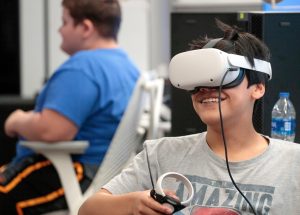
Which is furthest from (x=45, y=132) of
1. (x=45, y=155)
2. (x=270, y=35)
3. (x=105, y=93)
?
(x=270, y=35)

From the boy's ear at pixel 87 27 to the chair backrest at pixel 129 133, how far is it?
1.08ft

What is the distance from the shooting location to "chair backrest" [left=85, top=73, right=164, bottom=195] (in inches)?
117

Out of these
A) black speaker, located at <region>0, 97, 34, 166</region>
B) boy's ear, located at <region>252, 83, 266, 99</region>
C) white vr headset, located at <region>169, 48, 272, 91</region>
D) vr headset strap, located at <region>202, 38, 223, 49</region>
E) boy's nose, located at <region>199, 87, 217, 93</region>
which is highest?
vr headset strap, located at <region>202, 38, 223, 49</region>

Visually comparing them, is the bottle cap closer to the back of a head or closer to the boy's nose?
the back of a head

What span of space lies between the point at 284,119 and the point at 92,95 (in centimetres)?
Answer: 118

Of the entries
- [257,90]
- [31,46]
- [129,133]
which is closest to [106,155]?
[129,133]

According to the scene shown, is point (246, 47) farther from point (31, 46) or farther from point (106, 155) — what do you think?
point (31, 46)

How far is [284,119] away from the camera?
205cm

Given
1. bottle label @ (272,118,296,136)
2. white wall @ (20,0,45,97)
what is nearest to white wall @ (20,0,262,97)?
white wall @ (20,0,45,97)

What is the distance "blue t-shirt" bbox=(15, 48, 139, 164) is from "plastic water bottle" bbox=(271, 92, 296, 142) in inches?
42.6

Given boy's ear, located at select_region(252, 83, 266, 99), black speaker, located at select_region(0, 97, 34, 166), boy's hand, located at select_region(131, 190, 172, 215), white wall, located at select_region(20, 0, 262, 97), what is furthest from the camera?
white wall, located at select_region(20, 0, 262, 97)

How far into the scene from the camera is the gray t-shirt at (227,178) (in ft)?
5.10

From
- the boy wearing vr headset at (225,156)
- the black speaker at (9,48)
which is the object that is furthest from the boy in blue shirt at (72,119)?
the black speaker at (9,48)

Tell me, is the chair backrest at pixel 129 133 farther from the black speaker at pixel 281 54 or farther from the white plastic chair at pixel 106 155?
the black speaker at pixel 281 54
